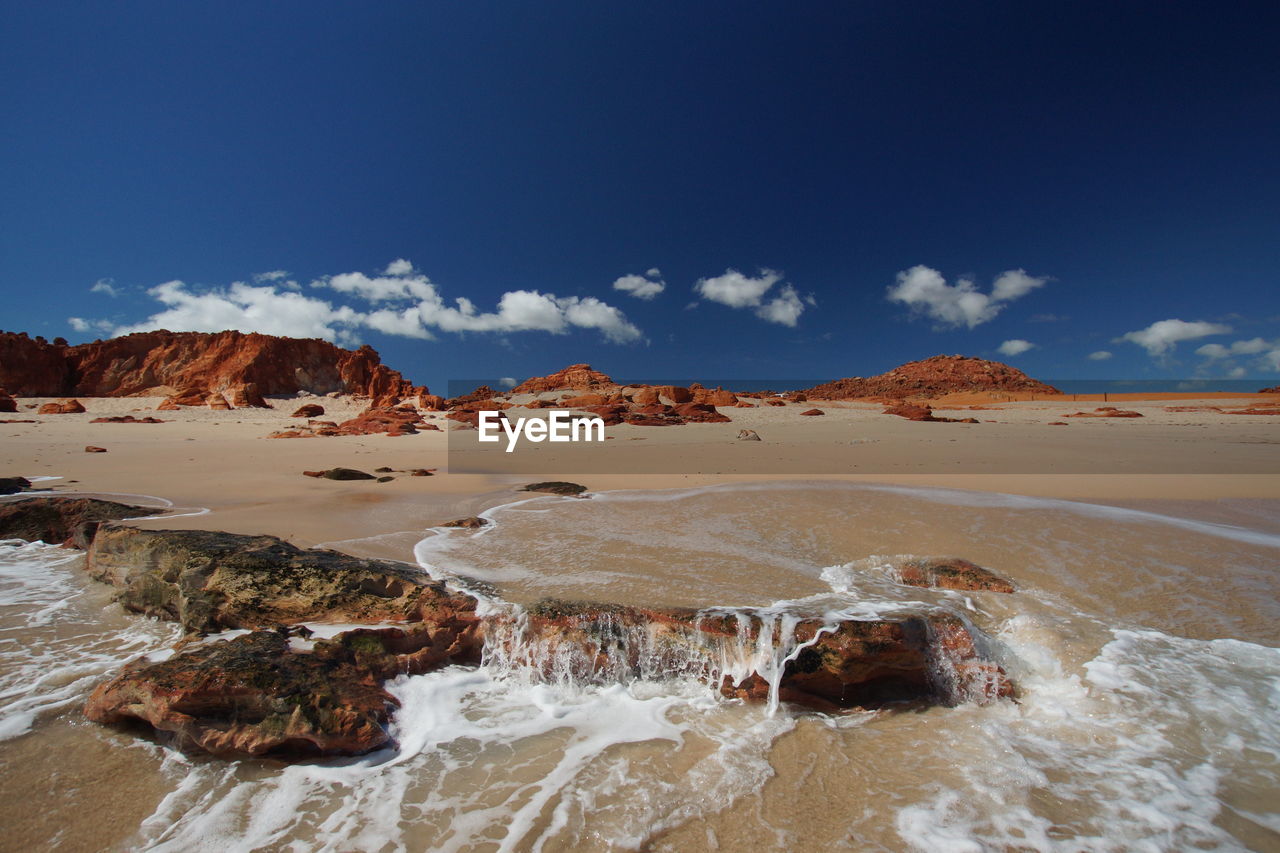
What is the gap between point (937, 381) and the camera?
48.0 metres

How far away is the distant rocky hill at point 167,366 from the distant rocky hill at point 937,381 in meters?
39.1

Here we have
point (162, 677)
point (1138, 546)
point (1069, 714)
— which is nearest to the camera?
point (162, 677)

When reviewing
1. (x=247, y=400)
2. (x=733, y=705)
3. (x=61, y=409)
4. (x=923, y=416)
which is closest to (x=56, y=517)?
(x=733, y=705)

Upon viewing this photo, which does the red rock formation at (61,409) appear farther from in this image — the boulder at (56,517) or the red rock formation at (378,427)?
the boulder at (56,517)

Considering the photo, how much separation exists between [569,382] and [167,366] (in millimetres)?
33373

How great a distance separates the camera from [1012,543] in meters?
4.91

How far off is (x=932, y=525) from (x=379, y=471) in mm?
8508

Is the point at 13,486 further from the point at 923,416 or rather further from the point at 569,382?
the point at 569,382

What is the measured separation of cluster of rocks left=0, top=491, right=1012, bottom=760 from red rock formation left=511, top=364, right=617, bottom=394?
100 ft

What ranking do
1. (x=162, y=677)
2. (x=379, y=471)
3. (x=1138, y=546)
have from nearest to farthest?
(x=162, y=677) < (x=1138, y=546) < (x=379, y=471)

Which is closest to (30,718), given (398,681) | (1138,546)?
(398,681)

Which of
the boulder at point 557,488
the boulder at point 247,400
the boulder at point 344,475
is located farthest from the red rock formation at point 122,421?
the boulder at point 557,488

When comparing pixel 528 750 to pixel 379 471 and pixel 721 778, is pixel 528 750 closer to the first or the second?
pixel 721 778

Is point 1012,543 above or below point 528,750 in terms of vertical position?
above
